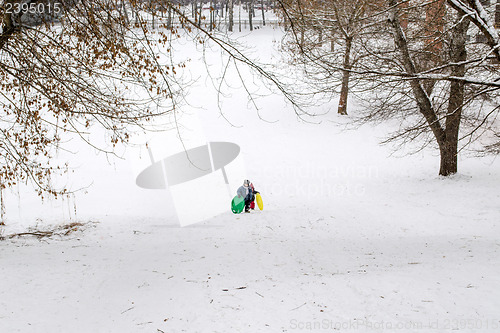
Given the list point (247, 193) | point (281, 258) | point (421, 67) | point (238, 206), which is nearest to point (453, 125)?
point (421, 67)

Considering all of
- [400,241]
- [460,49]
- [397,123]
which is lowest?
[400,241]

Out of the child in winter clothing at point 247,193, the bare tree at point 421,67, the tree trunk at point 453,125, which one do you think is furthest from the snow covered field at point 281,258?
the bare tree at point 421,67

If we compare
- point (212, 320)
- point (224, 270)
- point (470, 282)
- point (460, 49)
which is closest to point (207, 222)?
point (224, 270)

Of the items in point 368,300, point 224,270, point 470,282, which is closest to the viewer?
point 368,300

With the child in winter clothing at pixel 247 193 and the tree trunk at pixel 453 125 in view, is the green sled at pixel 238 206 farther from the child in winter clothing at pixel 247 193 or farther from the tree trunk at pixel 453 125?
the tree trunk at pixel 453 125

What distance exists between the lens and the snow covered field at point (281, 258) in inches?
200

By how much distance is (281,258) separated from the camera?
7.57m

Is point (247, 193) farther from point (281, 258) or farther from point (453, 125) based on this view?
point (453, 125)

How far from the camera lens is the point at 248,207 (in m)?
11.2

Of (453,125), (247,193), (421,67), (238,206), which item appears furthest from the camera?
(453,125)

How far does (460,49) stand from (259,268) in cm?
895

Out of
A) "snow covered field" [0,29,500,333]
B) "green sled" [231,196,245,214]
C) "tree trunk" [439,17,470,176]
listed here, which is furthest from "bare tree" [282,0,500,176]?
"green sled" [231,196,245,214]

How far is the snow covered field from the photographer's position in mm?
5086

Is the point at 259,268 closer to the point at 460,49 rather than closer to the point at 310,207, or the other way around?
the point at 310,207
